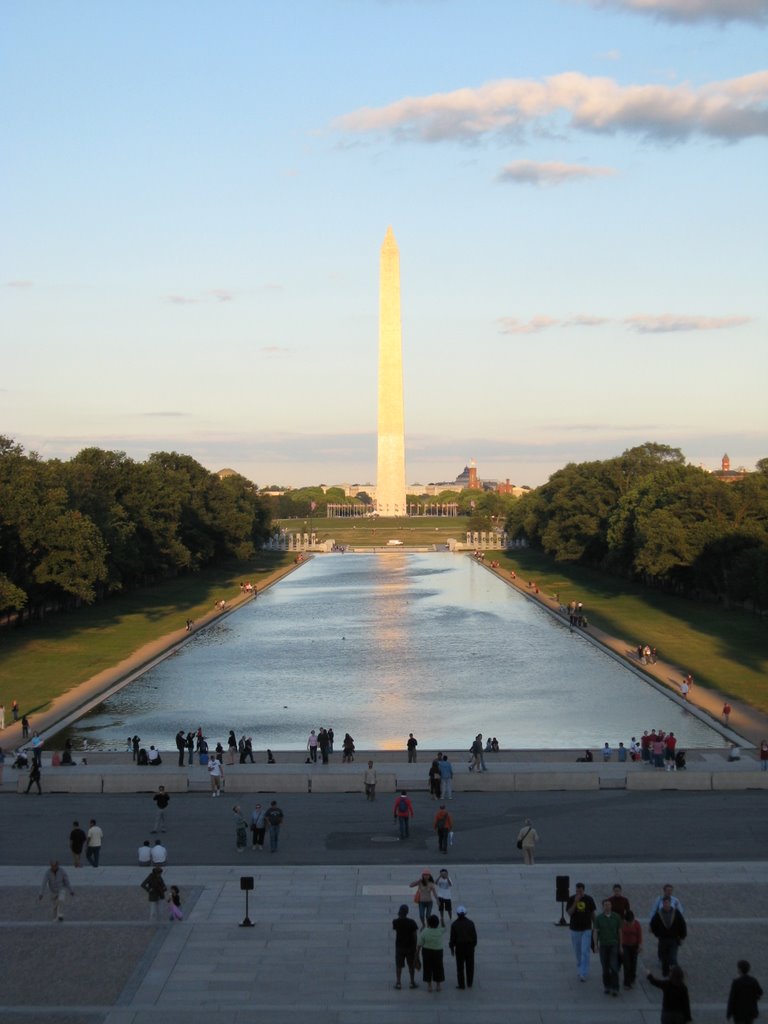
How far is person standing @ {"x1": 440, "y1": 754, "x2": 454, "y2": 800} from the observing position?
22672mm

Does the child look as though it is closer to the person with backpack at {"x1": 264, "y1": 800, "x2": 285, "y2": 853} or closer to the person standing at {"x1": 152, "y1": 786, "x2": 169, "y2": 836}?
the person with backpack at {"x1": 264, "y1": 800, "x2": 285, "y2": 853}

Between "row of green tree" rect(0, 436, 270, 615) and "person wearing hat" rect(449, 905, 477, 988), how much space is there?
36.0 m

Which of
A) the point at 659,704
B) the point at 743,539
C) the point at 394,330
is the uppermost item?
the point at 394,330

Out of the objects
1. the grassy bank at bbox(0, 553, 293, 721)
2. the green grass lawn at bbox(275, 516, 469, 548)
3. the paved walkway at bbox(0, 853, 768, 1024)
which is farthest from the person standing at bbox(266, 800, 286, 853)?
the green grass lawn at bbox(275, 516, 469, 548)

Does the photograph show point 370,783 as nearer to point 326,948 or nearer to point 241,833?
point 241,833

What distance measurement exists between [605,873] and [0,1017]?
850cm

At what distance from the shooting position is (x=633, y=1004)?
12891 millimetres

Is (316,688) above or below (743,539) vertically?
below

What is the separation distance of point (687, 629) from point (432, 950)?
143ft

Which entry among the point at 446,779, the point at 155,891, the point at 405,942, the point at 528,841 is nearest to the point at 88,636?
the point at 446,779

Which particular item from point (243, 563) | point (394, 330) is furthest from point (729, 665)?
point (394, 330)

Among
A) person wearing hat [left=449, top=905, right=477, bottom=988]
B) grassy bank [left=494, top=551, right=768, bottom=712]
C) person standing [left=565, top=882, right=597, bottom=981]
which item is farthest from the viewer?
grassy bank [left=494, top=551, right=768, bottom=712]

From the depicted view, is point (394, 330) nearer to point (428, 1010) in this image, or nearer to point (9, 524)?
point (9, 524)

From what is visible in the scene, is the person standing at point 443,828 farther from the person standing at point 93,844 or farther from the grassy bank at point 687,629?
the grassy bank at point 687,629
